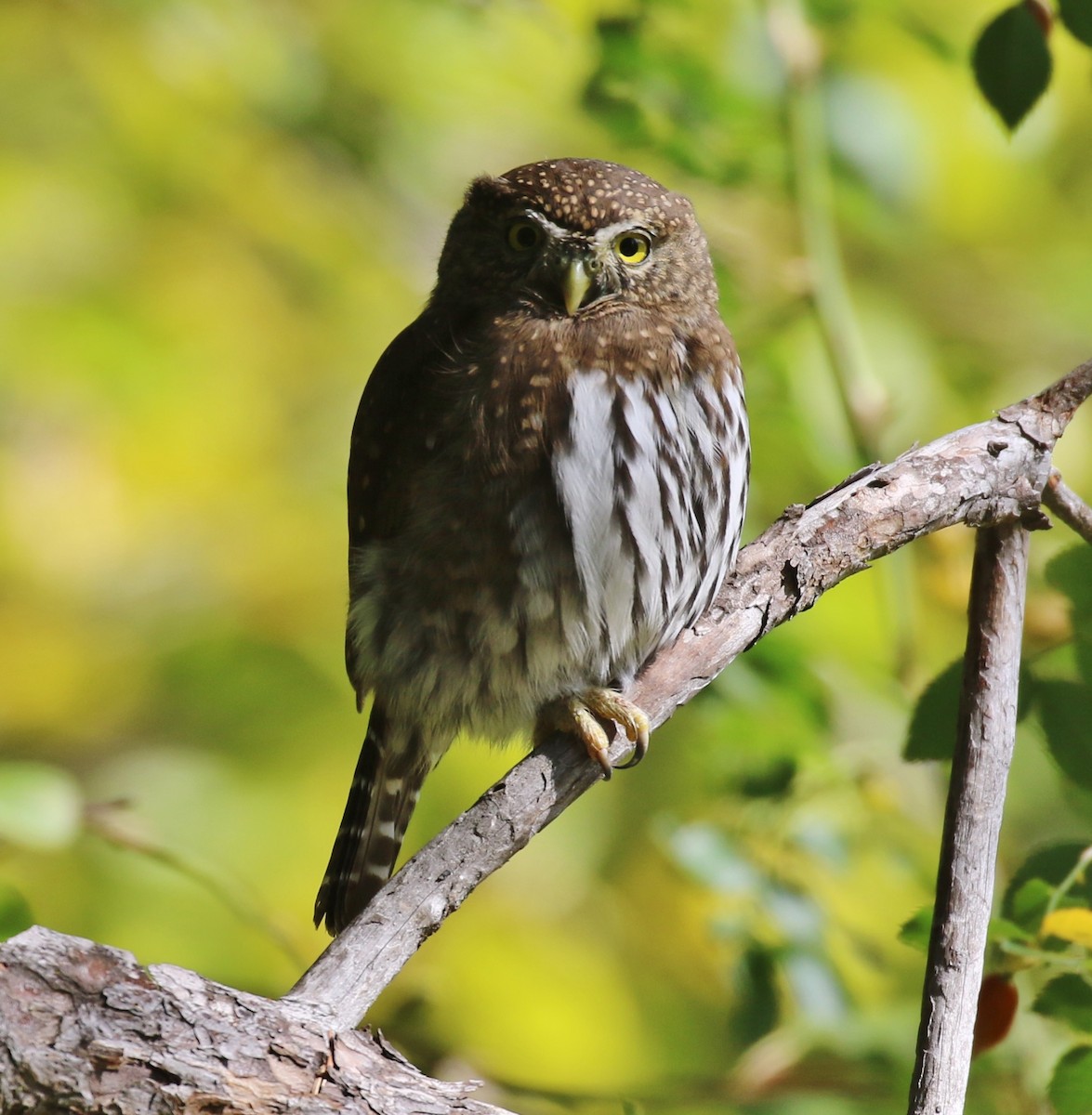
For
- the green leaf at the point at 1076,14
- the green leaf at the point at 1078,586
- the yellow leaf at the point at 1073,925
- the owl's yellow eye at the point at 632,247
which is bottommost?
the yellow leaf at the point at 1073,925

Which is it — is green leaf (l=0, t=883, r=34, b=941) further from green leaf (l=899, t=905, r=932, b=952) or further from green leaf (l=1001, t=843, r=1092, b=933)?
green leaf (l=1001, t=843, r=1092, b=933)

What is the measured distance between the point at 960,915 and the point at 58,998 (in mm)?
1268

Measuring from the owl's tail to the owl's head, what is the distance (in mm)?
952

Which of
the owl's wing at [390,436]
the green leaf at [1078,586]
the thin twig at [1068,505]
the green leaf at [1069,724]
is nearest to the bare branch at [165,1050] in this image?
the green leaf at [1069,724]

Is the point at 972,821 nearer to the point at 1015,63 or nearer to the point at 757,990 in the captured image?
the point at 757,990

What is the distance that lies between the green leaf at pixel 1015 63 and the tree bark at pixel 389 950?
18.3 inches

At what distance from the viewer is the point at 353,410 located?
4746 mm

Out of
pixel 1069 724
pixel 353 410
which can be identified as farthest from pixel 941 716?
pixel 353 410

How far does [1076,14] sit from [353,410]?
287 cm

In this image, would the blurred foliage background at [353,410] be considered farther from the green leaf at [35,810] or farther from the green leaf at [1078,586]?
the green leaf at [1078,586]

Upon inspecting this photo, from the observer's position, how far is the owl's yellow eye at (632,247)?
2.90 m

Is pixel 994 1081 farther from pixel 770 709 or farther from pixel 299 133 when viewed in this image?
pixel 299 133

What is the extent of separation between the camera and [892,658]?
12.3 ft

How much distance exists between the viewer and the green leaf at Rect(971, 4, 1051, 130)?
2350 mm
